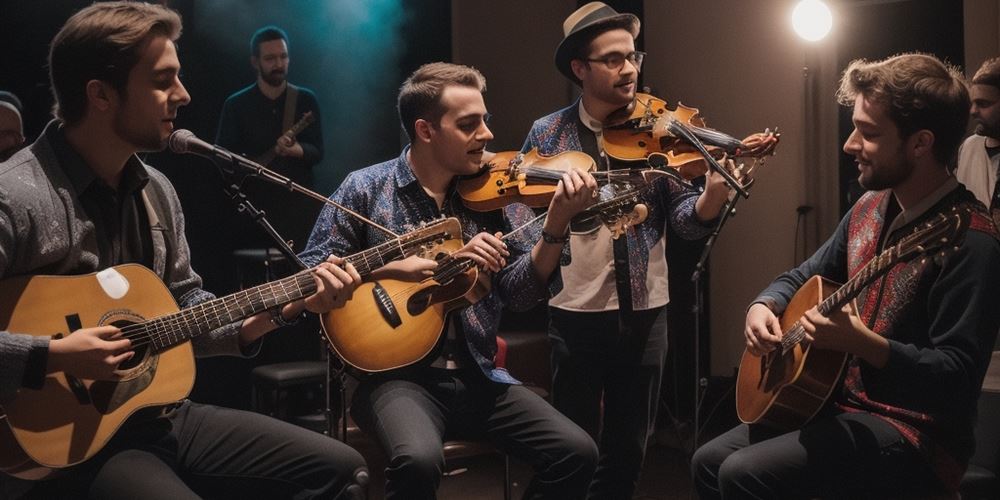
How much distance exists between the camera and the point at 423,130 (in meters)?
3.39

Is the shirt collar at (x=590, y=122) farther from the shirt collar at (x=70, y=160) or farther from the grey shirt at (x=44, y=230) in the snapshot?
the shirt collar at (x=70, y=160)

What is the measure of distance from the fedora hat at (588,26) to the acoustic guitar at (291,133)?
93.6 inches

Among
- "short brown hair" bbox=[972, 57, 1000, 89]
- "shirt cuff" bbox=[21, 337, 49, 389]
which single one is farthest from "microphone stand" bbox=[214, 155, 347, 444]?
"short brown hair" bbox=[972, 57, 1000, 89]

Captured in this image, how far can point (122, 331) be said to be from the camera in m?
2.60

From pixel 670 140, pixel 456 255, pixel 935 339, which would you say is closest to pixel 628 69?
pixel 670 140

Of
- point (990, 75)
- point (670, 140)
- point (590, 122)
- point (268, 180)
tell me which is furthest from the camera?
point (990, 75)

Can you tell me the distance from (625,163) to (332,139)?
315 centimetres

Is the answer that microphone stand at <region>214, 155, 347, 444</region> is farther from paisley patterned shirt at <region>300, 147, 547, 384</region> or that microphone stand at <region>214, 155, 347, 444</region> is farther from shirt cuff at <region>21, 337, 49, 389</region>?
shirt cuff at <region>21, 337, 49, 389</region>

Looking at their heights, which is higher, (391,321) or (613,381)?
(391,321)

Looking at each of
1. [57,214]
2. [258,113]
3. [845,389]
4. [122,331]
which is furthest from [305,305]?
[258,113]

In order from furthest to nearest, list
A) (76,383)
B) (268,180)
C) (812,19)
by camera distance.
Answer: (812,19) < (268,180) < (76,383)

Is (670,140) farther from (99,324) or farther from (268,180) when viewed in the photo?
(99,324)

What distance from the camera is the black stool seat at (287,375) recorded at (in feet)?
16.9

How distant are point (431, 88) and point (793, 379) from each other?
1535 mm
